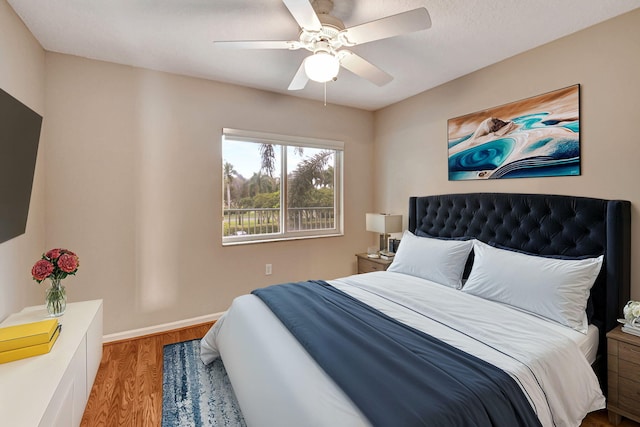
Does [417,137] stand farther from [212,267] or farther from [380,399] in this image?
[380,399]

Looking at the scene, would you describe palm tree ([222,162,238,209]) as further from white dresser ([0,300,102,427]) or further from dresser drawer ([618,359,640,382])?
dresser drawer ([618,359,640,382])

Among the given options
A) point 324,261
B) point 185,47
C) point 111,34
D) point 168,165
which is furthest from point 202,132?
point 324,261

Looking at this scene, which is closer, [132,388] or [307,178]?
[132,388]

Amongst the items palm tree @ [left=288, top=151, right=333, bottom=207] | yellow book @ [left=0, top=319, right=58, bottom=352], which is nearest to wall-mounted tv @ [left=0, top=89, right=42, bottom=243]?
yellow book @ [left=0, top=319, right=58, bottom=352]

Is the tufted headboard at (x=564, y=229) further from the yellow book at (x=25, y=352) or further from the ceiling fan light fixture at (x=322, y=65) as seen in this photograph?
the yellow book at (x=25, y=352)

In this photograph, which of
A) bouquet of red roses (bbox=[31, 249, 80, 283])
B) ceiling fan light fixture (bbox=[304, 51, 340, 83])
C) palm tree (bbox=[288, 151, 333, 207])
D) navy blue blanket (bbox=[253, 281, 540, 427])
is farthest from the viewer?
palm tree (bbox=[288, 151, 333, 207])

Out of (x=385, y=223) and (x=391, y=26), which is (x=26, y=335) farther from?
(x=385, y=223)

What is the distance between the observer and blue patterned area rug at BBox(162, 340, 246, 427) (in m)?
1.86

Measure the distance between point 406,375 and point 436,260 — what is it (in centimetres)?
162

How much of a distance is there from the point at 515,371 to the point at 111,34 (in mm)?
3353

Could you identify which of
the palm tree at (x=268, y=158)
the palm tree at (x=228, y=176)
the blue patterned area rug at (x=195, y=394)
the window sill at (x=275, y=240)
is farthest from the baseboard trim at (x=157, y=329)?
the palm tree at (x=268, y=158)

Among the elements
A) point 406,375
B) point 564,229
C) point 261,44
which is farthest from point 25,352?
point 564,229

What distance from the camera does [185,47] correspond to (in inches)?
98.6

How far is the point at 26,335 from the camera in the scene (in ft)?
5.24
